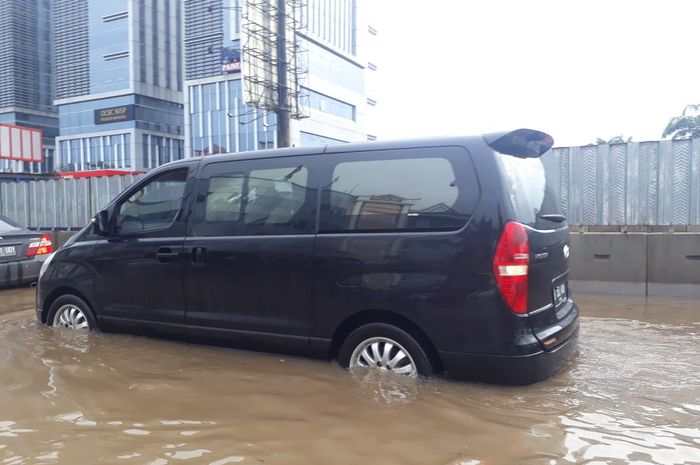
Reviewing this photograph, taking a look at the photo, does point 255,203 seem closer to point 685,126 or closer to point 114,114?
point 685,126

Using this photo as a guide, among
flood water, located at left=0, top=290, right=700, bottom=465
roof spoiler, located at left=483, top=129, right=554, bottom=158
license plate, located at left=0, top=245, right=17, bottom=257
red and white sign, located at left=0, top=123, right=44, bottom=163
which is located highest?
red and white sign, located at left=0, top=123, right=44, bottom=163

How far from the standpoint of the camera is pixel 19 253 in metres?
8.70

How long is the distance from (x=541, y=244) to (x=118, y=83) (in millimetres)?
76414

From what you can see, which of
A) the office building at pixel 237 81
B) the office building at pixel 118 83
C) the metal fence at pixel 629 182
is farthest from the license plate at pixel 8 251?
the office building at pixel 118 83

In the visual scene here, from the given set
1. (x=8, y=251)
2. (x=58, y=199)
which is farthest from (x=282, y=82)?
(x=8, y=251)

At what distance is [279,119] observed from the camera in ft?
45.5

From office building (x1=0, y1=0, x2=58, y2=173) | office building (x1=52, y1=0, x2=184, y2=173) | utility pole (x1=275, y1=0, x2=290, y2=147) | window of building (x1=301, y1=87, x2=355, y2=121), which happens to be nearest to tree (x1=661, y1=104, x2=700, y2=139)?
utility pole (x1=275, y1=0, x2=290, y2=147)

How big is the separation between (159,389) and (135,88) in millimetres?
73705

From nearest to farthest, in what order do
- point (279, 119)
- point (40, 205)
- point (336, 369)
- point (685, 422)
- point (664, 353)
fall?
1. point (685, 422)
2. point (336, 369)
3. point (664, 353)
4. point (40, 205)
5. point (279, 119)

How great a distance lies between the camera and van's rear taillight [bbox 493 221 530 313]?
352 cm

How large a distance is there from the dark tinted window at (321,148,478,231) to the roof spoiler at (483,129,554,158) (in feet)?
0.79

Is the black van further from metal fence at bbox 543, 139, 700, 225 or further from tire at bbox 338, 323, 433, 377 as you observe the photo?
metal fence at bbox 543, 139, 700, 225

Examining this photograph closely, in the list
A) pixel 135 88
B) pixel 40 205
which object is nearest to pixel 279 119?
pixel 40 205

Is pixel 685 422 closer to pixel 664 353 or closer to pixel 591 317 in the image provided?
pixel 664 353
